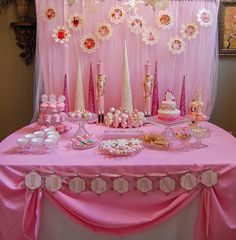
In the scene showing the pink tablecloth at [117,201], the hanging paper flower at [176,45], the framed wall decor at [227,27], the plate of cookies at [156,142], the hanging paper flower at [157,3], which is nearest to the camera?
the pink tablecloth at [117,201]

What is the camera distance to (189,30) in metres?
2.19

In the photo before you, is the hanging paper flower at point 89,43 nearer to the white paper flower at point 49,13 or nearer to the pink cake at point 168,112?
the white paper flower at point 49,13

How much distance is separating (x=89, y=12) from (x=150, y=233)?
151cm

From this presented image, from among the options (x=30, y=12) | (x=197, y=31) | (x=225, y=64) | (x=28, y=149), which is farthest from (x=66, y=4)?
(x=225, y=64)

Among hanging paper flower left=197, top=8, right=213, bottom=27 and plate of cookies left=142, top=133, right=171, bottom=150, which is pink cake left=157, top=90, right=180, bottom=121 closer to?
plate of cookies left=142, top=133, right=171, bottom=150

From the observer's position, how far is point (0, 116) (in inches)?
98.5

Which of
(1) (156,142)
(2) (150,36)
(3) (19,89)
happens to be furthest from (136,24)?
(3) (19,89)

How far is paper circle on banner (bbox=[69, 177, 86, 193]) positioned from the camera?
1471 millimetres

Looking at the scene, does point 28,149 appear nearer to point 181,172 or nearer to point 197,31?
point 181,172

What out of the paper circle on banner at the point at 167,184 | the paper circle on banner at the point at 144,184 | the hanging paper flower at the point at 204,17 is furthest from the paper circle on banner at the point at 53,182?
the hanging paper flower at the point at 204,17

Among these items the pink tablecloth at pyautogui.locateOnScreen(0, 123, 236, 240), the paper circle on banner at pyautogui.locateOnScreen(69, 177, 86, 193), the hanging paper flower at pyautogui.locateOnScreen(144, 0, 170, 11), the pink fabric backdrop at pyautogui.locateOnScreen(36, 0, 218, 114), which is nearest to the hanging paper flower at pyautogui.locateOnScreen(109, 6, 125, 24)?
the pink fabric backdrop at pyautogui.locateOnScreen(36, 0, 218, 114)

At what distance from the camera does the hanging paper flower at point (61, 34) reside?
212 centimetres

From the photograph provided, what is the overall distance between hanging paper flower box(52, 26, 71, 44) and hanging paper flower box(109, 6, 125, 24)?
325 mm

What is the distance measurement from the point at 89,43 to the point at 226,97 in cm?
121
